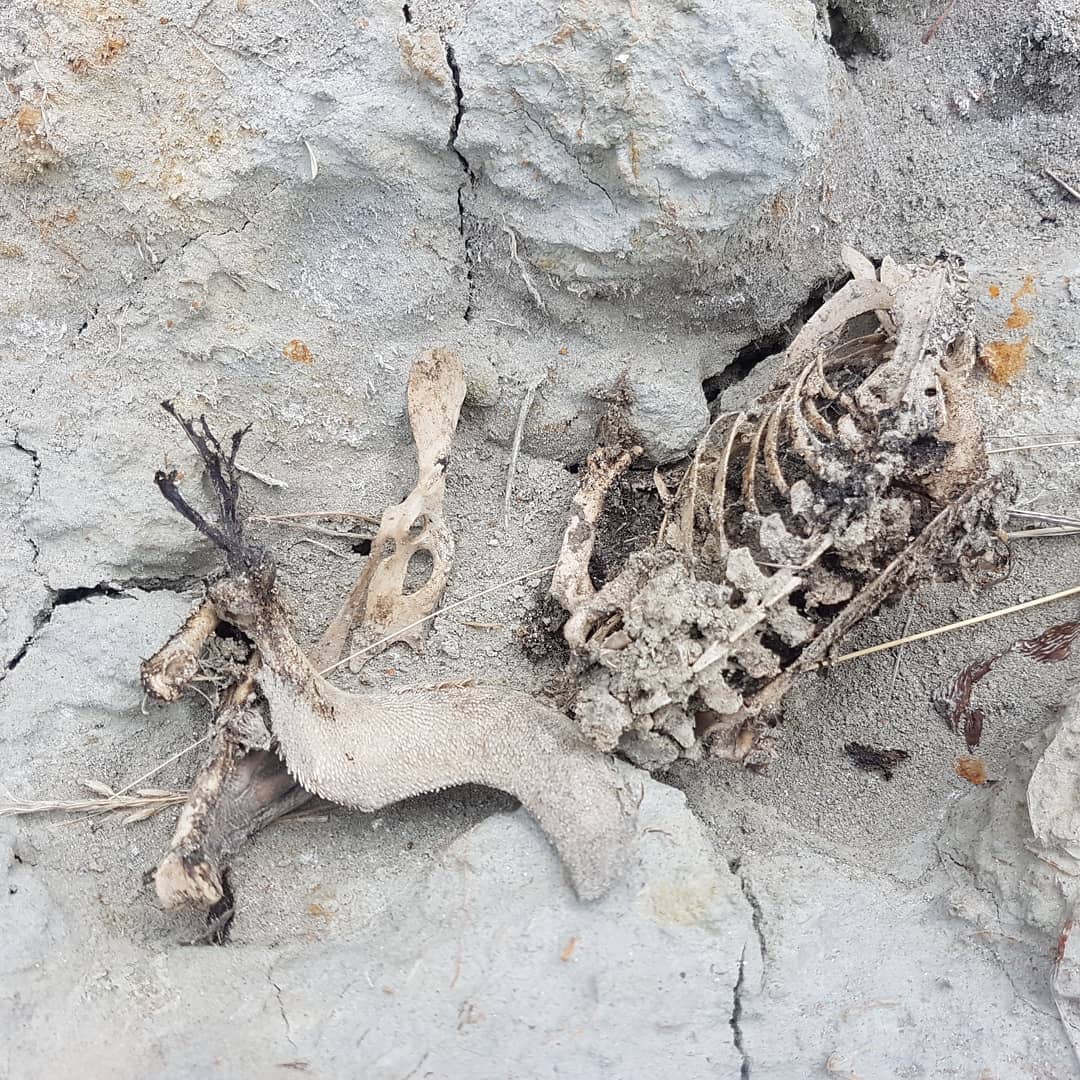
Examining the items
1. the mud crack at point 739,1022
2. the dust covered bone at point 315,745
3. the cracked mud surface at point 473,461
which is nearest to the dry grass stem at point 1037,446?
the cracked mud surface at point 473,461

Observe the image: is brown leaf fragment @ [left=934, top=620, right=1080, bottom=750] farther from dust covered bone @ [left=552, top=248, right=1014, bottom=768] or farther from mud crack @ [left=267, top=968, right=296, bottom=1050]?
mud crack @ [left=267, top=968, right=296, bottom=1050]

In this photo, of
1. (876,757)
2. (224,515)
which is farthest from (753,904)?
(224,515)

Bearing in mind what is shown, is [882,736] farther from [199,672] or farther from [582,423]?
[199,672]

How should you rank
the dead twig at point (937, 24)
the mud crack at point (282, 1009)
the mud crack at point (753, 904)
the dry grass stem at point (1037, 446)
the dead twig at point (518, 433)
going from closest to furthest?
the mud crack at point (282, 1009)
the mud crack at point (753, 904)
the dry grass stem at point (1037, 446)
the dead twig at point (518, 433)
the dead twig at point (937, 24)

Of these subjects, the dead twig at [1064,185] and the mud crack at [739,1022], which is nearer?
the mud crack at [739,1022]

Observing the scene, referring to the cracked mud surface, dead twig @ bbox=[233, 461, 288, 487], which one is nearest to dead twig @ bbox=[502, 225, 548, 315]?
the cracked mud surface

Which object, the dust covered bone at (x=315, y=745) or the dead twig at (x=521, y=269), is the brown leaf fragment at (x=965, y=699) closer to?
the dust covered bone at (x=315, y=745)

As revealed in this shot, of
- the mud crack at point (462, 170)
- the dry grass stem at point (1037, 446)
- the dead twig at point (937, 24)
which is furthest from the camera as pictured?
the dead twig at point (937, 24)
